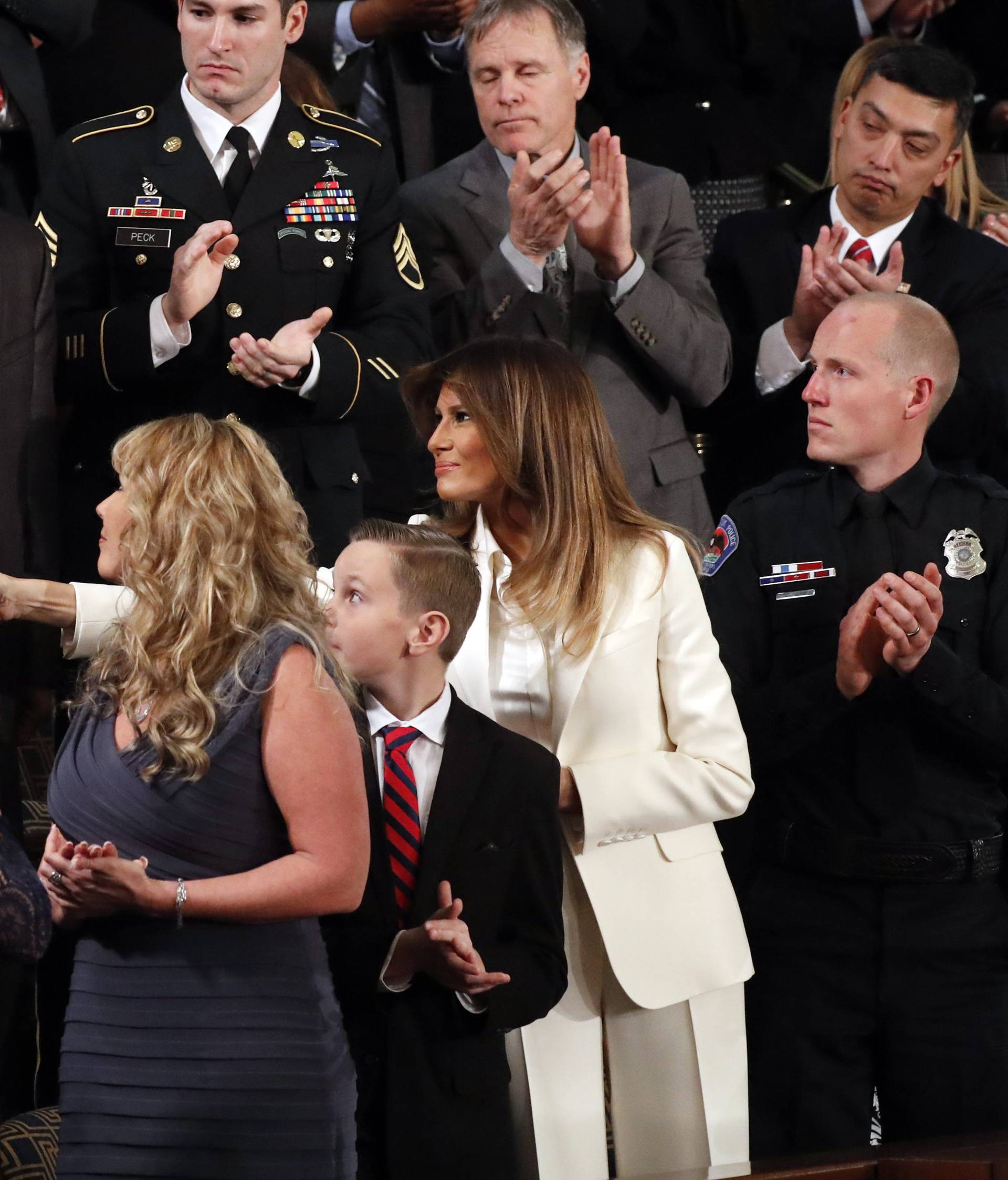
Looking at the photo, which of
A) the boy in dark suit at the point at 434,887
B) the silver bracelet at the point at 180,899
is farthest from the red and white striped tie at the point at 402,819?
the silver bracelet at the point at 180,899

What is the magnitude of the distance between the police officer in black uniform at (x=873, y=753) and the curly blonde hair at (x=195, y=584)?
3.29ft

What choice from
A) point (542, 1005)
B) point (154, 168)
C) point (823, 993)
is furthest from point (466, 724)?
point (154, 168)

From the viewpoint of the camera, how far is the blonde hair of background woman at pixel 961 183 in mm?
4062

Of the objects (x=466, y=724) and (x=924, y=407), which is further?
(x=924, y=407)

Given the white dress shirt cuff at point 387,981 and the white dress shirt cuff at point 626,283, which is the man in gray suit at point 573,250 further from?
the white dress shirt cuff at point 387,981

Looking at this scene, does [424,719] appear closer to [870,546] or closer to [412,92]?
[870,546]

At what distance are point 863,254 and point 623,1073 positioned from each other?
6.43 feet

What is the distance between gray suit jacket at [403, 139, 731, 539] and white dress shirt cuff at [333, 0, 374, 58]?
19.2 inches

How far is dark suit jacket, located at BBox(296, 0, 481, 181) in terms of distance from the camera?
13.2 feet

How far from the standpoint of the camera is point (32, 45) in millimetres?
3461

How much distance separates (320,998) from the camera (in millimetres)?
2158

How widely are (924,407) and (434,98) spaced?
1603mm

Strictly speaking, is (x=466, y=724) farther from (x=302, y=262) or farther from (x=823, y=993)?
(x=302, y=262)

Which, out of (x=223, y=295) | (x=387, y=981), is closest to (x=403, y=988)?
(x=387, y=981)
